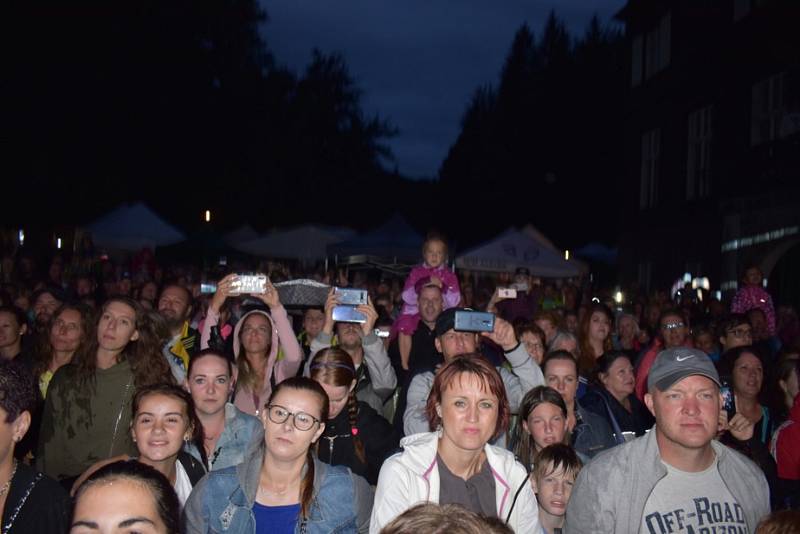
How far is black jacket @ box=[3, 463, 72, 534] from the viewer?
3.31 metres

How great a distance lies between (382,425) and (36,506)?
8.07 feet

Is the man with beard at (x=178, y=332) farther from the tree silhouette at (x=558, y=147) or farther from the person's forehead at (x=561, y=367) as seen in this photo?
the tree silhouette at (x=558, y=147)

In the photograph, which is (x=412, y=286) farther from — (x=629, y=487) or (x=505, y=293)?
(x=629, y=487)

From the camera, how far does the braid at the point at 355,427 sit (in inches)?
205

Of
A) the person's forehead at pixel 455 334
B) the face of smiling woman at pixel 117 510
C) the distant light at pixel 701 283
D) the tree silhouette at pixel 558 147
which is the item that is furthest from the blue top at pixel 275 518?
the tree silhouette at pixel 558 147

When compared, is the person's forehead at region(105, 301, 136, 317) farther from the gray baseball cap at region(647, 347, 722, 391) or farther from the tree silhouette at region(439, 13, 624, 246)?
the tree silhouette at region(439, 13, 624, 246)

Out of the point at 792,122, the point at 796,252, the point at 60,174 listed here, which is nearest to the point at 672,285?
the point at 796,252

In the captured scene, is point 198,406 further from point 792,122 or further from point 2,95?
point 2,95

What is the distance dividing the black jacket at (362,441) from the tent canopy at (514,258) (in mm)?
12857

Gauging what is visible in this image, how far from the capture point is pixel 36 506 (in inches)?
132

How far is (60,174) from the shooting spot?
23062 mm

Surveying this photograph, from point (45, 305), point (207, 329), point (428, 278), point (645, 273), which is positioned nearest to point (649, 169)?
point (645, 273)

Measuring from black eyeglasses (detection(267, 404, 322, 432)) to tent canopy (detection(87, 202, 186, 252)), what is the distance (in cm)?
1591

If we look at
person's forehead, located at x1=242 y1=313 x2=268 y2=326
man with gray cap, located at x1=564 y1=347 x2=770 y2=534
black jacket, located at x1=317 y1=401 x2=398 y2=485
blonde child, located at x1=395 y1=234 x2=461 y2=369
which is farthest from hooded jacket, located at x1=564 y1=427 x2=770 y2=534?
blonde child, located at x1=395 y1=234 x2=461 y2=369
